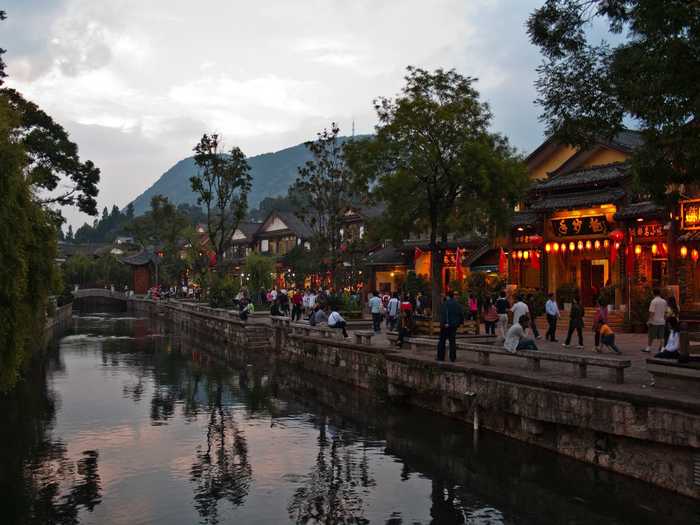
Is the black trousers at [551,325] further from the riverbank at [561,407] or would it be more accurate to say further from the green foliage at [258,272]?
the green foliage at [258,272]

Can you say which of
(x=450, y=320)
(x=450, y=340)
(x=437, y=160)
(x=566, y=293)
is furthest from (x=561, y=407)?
(x=566, y=293)

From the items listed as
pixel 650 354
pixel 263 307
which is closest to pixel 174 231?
pixel 263 307

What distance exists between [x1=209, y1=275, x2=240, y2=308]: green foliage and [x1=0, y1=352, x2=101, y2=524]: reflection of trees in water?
31447 millimetres

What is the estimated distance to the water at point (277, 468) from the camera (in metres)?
11.5

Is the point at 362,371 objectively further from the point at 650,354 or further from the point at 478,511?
the point at 478,511

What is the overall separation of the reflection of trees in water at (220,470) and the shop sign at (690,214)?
18.0 m

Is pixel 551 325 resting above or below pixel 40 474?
above

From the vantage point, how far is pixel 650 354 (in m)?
20.2

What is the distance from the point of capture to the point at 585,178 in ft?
107

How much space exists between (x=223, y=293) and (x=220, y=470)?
3932cm

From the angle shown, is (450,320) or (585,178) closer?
(450,320)

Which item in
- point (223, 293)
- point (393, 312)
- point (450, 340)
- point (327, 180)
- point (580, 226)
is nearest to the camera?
point (450, 340)

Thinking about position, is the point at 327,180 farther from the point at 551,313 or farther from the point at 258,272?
the point at 551,313

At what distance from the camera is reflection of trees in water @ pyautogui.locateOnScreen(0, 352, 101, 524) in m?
11.7
